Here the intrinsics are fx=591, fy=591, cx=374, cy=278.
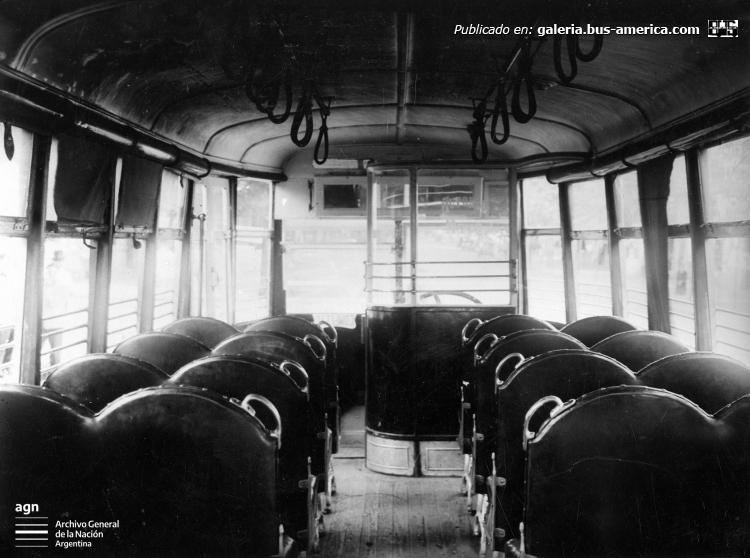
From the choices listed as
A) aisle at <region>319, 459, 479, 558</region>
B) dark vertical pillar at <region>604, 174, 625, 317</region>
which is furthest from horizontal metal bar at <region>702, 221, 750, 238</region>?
aisle at <region>319, 459, 479, 558</region>

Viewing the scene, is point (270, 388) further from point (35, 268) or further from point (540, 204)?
point (540, 204)

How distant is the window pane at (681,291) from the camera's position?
368 cm

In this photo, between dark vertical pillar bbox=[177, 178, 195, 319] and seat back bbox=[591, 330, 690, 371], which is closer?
seat back bbox=[591, 330, 690, 371]

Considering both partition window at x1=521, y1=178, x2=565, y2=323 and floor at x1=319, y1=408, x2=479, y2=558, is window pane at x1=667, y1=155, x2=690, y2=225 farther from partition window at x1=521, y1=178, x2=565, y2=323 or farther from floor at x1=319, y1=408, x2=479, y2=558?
floor at x1=319, y1=408, x2=479, y2=558

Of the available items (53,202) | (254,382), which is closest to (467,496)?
(254,382)

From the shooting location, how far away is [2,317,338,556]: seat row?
1.83 metres

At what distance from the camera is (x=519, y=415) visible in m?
2.54

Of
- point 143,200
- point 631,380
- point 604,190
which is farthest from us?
point 604,190

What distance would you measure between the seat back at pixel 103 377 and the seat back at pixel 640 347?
2323 mm

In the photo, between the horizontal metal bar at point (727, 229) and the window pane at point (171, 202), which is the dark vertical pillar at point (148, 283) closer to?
the window pane at point (171, 202)

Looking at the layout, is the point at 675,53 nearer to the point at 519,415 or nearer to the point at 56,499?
the point at 519,415

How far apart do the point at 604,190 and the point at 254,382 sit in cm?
373

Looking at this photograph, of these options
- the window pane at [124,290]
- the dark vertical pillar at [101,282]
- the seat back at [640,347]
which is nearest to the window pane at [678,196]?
the seat back at [640,347]

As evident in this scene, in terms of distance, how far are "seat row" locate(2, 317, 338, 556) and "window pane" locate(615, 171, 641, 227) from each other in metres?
2.52
